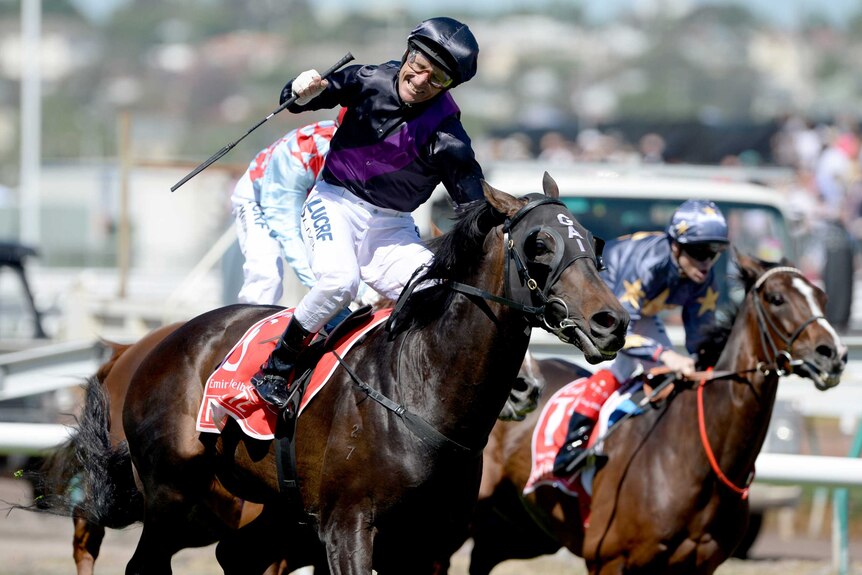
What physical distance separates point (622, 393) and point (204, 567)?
3032 millimetres

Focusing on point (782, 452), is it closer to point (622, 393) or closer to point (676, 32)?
point (622, 393)

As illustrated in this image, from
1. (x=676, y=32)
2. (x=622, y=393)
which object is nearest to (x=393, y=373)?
(x=622, y=393)

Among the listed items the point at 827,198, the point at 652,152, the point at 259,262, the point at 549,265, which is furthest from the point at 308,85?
the point at 827,198

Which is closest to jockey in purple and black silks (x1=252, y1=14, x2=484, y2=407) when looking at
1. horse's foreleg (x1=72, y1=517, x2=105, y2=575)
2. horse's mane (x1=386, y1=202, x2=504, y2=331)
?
horse's mane (x1=386, y1=202, x2=504, y2=331)

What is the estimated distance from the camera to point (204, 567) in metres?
8.50

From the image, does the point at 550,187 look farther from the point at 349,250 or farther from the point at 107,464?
the point at 107,464

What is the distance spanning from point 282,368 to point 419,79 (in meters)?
1.14

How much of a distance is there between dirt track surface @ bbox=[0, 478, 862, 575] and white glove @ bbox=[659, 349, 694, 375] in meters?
2.17

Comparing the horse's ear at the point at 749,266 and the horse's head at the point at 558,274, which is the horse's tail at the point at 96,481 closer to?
the horse's head at the point at 558,274

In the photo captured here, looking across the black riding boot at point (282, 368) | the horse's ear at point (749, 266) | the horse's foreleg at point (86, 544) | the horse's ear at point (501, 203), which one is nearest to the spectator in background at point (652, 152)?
the horse's ear at point (749, 266)

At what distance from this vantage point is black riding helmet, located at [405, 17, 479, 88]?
4852 millimetres

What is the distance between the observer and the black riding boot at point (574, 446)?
22.0 feet

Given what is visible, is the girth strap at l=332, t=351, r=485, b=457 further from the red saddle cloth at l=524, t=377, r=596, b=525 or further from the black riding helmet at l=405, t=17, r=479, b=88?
the red saddle cloth at l=524, t=377, r=596, b=525

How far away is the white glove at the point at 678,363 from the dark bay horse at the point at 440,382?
6.71 feet
